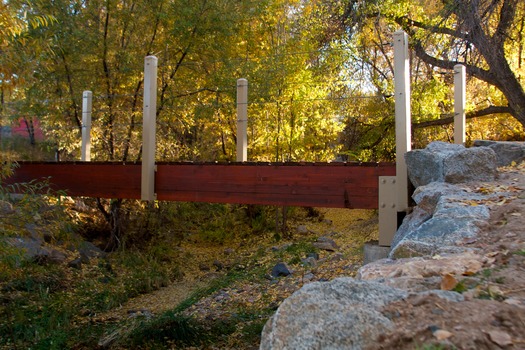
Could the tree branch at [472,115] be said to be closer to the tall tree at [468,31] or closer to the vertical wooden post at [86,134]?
the tall tree at [468,31]

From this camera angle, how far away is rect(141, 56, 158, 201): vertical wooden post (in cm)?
722

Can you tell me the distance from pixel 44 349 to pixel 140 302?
2576 mm

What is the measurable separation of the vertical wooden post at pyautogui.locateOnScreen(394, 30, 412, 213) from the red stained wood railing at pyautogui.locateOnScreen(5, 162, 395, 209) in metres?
0.17

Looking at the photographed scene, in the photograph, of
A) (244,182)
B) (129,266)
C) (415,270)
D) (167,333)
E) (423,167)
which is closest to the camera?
(415,270)

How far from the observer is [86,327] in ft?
23.0

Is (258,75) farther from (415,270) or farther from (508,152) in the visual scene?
(415,270)

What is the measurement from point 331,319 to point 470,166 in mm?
3615

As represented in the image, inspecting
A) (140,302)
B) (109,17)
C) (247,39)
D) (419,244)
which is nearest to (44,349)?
(140,302)

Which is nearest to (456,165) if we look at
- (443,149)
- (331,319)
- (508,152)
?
(443,149)

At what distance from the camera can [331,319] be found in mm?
2012

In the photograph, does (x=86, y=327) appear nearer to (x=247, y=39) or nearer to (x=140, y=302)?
(x=140, y=302)

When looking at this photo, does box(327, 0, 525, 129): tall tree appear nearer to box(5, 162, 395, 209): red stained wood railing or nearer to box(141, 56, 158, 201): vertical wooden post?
box(5, 162, 395, 209): red stained wood railing

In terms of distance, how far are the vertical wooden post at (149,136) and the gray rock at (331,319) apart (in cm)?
530

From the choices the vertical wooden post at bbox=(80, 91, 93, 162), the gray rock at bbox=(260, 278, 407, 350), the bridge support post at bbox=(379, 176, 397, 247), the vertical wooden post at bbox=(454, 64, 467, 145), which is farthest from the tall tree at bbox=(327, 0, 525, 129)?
the gray rock at bbox=(260, 278, 407, 350)
